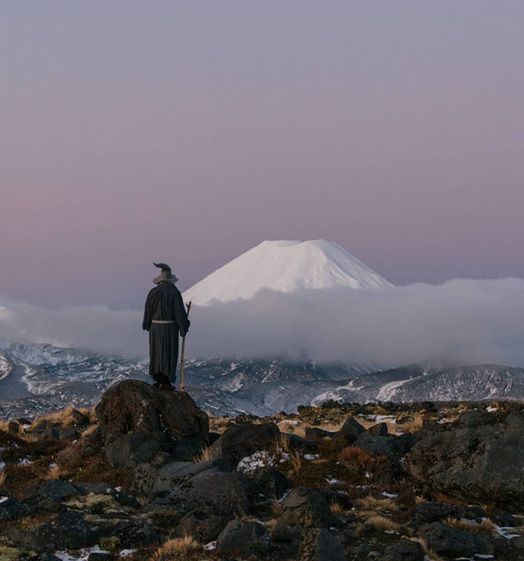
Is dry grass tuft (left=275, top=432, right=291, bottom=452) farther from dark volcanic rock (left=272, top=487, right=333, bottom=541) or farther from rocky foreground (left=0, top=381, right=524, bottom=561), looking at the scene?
dark volcanic rock (left=272, top=487, right=333, bottom=541)

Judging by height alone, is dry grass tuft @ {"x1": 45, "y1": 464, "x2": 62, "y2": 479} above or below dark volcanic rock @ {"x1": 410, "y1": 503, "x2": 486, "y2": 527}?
below

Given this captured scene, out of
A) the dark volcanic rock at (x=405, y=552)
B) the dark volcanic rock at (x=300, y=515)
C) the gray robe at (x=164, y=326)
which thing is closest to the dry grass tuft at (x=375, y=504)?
the dark volcanic rock at (x=300, y=515)

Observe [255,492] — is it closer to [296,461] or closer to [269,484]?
[269,484]

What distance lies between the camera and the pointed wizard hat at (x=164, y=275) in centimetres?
2506

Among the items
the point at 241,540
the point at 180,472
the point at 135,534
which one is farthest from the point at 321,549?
the point at 180,472

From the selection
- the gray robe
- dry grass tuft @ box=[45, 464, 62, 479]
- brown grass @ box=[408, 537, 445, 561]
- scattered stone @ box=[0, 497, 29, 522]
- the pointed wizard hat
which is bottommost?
dry grass tuft @ box=[45, 464, 62, 479]

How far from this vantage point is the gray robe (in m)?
24.8

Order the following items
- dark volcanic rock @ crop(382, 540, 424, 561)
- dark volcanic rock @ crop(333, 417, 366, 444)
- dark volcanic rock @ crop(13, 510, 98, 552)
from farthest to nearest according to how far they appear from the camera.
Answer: dark volcanic rock @ crop(333, 417, 366, 444), dark volcanic rock @ crop(13, 510, 98, 552), dark volcanic rock @ crop(382, 540, 424, 561)

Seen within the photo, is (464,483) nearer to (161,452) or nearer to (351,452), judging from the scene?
(351,452)

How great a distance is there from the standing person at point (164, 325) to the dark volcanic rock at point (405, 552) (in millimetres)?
13706

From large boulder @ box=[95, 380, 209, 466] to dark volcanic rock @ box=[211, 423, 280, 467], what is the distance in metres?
1.12

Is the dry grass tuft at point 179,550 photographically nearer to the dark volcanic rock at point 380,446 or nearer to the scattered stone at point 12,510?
the scattered stone at point 12,510

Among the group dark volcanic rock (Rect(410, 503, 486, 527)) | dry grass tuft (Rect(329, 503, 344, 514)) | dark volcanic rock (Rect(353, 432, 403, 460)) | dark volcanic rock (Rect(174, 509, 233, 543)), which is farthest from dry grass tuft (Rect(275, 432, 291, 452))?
dark volcanic rock (Rect(174, 509, 233, 543))

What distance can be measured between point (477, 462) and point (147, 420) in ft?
32.8
